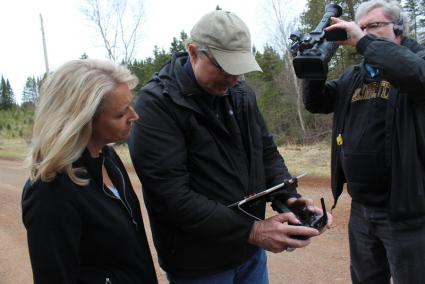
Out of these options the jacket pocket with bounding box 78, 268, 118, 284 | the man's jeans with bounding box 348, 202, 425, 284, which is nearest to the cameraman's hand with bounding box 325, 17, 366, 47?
the man's jeans with bounding box 348, 202, 425, 284

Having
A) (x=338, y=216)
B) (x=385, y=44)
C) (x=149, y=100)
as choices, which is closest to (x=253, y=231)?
(x=149, y=100)

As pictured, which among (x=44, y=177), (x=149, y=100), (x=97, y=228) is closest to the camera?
(x=44, y=177)

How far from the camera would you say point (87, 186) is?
5.56 feet

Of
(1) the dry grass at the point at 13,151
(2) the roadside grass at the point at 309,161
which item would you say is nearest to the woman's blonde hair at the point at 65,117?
(2) the roadside grass at the point at 309,161

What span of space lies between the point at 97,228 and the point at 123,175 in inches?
15.3

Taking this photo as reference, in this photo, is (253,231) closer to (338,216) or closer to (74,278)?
(74,278)

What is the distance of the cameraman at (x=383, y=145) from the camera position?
98.1 inches

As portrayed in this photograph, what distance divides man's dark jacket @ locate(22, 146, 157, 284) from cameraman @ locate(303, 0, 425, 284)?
4.78 ft

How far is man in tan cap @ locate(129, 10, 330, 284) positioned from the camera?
185cm

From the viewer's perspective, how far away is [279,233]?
1.89 meters

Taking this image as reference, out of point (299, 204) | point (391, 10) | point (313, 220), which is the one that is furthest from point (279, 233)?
point (391, 10)

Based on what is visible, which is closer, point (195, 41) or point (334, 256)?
point (195, 41)

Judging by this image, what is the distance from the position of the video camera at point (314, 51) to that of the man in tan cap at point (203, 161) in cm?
61

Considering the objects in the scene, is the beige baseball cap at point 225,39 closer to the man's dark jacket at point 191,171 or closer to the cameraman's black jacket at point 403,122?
the man's dark jacket at point 191,171
